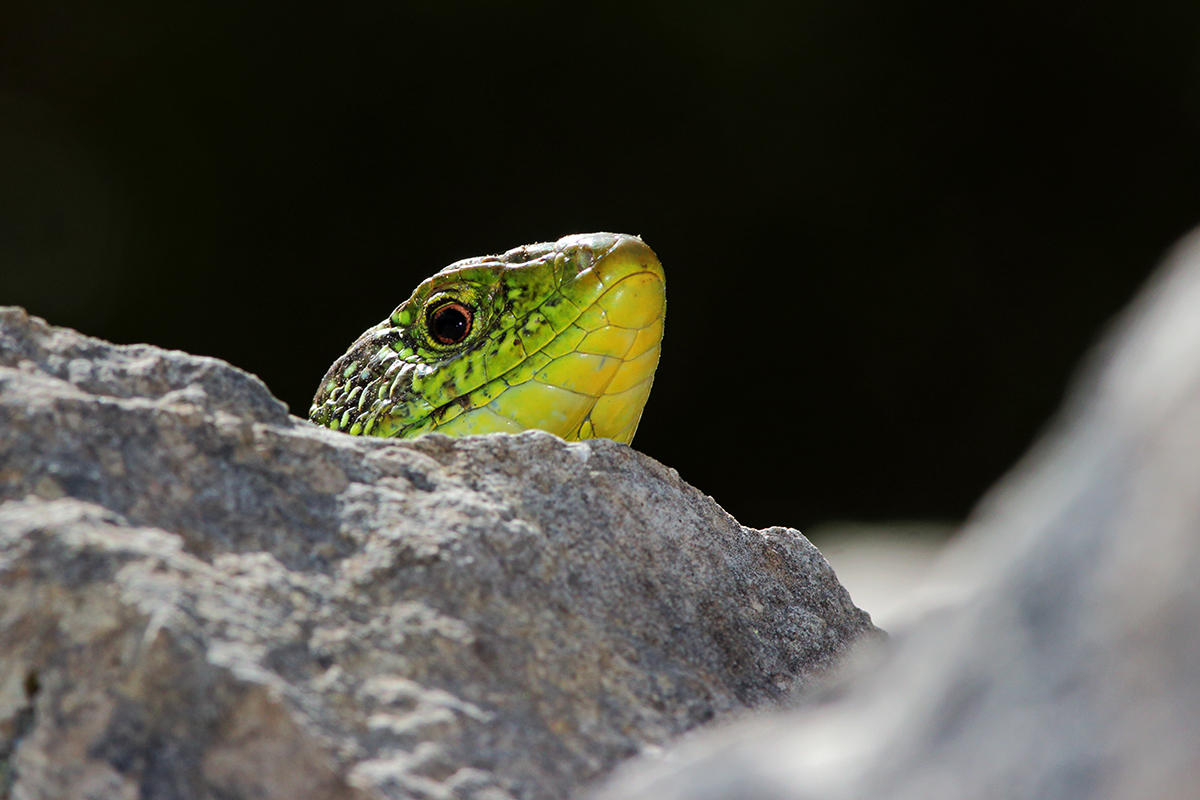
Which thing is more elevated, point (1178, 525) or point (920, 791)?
point (1178, 525)

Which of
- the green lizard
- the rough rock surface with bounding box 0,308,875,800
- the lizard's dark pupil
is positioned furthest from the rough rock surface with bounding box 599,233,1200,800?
the lizard's dark pupil

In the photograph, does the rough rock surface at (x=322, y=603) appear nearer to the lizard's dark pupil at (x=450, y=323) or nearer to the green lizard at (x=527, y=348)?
the green lizard at (x=527, y=348)

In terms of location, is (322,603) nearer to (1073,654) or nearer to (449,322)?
(1073,654)

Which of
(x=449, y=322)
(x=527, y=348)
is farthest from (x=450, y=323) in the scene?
(x=527, y=348)

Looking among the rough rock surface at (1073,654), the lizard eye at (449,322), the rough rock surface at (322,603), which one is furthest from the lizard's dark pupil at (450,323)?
the rough rock surface at (1073,654)

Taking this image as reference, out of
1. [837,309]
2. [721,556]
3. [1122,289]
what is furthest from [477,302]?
[1122,289]

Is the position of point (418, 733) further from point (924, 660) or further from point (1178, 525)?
point (1178, 525)
